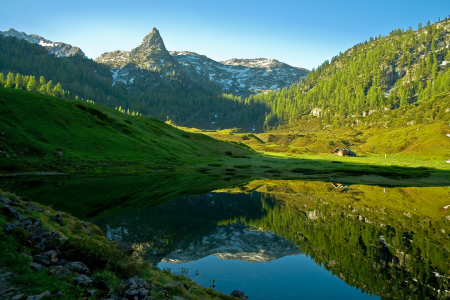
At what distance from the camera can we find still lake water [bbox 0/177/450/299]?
1722 centimetres

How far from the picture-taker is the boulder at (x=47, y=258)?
1164cm

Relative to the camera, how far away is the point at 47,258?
12.0 meters

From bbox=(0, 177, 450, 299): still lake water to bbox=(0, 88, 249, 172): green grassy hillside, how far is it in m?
16.0

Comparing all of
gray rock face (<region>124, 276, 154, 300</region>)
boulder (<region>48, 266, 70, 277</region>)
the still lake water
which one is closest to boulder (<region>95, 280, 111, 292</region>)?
gray rock face (<region>124, 276, 154, 300</region>)

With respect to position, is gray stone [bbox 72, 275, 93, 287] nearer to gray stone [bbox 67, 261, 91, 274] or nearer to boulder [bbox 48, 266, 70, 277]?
boulder [bbox 48, 266, 70, 277]

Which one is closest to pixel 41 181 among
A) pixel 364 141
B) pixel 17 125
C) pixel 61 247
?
pixel 17 125

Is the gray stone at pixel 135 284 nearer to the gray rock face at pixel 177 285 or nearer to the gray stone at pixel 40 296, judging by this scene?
the gray rock face at pixel 177 285

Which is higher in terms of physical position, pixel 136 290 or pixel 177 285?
pixel 136 290

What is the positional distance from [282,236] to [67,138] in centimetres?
6632

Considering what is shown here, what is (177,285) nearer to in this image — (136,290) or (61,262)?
(136,290)

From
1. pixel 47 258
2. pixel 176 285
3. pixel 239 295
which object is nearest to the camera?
pixel 47 258

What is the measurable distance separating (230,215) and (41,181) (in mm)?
33401

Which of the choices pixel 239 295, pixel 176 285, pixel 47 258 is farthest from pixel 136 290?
pixel 239 295

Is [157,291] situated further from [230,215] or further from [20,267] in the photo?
[230,215]
